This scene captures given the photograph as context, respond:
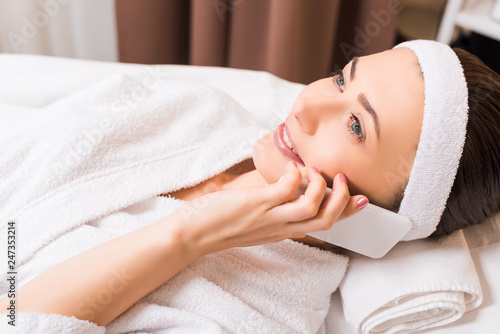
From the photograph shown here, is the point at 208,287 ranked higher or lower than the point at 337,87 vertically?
lower

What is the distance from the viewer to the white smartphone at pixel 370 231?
0.93 meters

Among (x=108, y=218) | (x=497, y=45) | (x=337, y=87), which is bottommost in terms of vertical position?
(x=108, y=218)

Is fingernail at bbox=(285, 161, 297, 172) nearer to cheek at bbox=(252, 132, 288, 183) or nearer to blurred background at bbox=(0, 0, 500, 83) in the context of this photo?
cheek at bbox=(252, 132, 288, 183)

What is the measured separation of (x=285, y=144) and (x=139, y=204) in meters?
0.38

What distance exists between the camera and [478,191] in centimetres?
94

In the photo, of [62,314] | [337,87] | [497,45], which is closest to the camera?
[62,314]

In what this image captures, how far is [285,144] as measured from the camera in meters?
1.01

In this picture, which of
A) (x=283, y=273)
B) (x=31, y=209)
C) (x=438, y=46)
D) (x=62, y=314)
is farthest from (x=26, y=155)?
(x=438, y=46)

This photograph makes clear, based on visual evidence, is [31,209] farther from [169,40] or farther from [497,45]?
[497,45]

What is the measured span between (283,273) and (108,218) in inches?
16.5

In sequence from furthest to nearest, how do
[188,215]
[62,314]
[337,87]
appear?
[337,87] → [188,215] → [62,314]

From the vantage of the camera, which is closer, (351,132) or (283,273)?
(351,132)

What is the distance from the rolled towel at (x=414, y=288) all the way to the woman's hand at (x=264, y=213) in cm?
22

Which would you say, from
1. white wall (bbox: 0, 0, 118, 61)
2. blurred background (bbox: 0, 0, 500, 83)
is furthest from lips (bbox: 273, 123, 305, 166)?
white wall (bbox: 0, 0, 118, 61)
